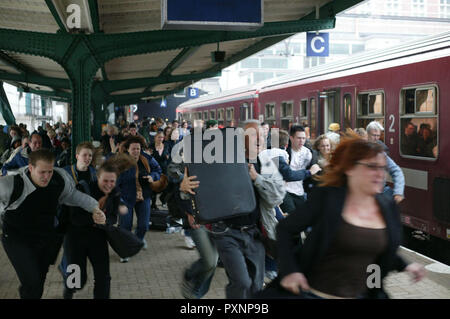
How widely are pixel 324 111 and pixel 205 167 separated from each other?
7.98 meters

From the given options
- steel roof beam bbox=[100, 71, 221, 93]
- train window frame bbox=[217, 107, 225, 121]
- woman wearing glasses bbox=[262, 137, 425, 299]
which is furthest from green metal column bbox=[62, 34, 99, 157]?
train window frame bbox=[217, 107, 225, 121]

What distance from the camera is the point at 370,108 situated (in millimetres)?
10219

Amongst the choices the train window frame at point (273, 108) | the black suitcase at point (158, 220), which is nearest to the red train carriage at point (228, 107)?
the train window frame at point (273, 108)

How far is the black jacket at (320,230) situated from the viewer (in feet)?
10.1

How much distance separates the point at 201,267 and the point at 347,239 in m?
2.47

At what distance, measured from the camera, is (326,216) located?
3088mm

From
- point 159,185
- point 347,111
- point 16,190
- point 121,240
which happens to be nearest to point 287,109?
point 347,111

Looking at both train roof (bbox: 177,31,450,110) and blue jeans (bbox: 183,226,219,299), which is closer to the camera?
blue jeans (bbox: 183,226,219,299)

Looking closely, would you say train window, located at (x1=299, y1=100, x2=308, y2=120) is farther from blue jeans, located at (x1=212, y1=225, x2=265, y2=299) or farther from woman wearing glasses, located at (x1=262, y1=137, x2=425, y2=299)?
woman wearing glasses, located at (x1=262, y1=137, x2=425, y2=299)

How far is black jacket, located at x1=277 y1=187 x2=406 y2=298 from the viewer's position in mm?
3090

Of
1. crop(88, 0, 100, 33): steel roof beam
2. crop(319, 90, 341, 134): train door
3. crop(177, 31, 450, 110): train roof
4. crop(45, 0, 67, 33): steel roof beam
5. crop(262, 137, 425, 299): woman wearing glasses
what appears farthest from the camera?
crop(319, 90, 341, 134): train door

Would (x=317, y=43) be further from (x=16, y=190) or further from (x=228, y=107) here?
(x=16, y=190)

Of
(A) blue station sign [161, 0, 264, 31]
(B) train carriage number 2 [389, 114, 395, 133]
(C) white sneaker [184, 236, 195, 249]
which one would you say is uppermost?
(A) blue station sign [161, 0, 264, 31]

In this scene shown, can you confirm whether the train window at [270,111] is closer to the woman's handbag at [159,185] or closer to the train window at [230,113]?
the train window at [230,113]
